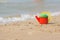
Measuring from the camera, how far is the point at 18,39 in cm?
574

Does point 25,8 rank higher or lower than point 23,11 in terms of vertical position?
higher

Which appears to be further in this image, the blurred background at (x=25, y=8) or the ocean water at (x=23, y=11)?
the blurred background at (x=25, y=8)

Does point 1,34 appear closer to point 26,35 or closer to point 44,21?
point 26,35

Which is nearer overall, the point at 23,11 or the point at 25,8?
the point at 23,11

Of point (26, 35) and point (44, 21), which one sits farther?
point (44, 21)

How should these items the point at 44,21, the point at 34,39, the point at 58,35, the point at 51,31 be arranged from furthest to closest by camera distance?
the point at 44,21 → the point at 51,31 → the point at 58,35 → the point at 34,39

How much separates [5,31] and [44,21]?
6.35ft

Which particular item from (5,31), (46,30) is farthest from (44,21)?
(5,31)

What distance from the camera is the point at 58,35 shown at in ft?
20.2

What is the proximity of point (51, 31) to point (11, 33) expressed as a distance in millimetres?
1248

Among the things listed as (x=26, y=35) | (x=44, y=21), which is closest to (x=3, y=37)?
(x=26, y=35)

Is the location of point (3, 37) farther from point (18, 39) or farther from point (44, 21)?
point (44, 21)

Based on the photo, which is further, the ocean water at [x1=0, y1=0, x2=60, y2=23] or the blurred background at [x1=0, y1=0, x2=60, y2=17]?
the blurred background at [x1=0, y1=0, x2=60, y2=17]

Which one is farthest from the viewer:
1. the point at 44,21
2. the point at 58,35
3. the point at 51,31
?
the point at 44,21
